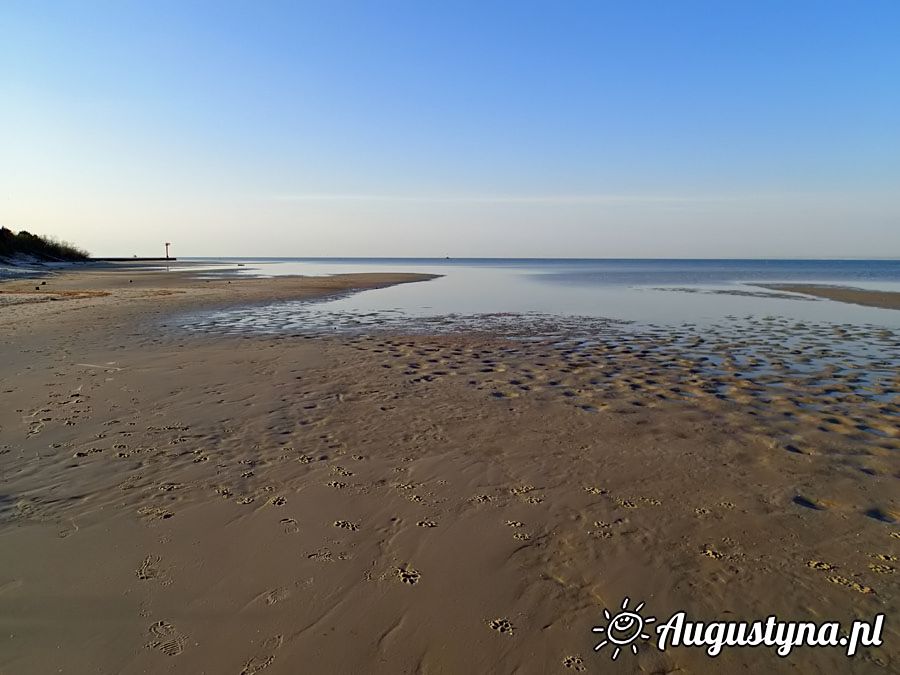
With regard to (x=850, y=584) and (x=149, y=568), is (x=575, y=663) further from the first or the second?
(x=149, y=568)

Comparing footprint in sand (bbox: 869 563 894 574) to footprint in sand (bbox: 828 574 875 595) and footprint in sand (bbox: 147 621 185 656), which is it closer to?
footprint in sand (bbox: 828 574 875 595)

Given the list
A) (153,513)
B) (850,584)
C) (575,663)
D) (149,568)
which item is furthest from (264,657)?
(850,584)

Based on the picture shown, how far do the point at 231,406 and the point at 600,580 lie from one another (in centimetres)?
631

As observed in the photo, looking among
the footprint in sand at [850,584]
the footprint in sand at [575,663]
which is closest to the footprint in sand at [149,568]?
the footprint in sand at [575,663]

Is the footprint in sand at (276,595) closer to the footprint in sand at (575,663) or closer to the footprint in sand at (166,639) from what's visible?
the footprint in sand at (166,639)

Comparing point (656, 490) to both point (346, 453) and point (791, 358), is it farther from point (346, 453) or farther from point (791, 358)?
point (791, 358)

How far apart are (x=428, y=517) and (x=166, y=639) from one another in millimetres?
2225

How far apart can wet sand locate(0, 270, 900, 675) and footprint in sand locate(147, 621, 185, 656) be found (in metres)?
0.01

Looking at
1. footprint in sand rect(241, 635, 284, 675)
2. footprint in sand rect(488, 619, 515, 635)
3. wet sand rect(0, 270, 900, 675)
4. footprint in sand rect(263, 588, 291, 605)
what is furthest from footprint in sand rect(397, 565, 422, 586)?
footprint in sand rect(241, 635, 284, 675)

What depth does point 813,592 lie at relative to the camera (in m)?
3.78

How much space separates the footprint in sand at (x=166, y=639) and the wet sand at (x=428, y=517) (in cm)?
1

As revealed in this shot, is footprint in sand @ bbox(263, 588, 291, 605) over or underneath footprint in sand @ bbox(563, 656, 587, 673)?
over

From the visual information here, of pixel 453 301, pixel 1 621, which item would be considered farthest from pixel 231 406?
pixel 453 301

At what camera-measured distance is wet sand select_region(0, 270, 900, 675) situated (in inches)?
130
